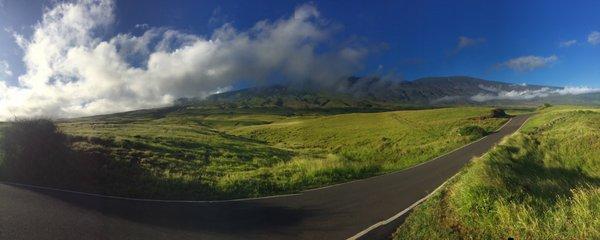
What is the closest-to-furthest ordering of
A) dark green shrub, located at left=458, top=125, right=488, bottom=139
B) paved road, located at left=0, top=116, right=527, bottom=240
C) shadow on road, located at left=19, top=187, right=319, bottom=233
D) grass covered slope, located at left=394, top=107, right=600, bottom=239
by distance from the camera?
grass covered slope, located at left=394, top=107, right=600, bottom=239 < paved road, located at left=0, top=116, right=527, bottom=240 < shadow on road, located at left=19, top=187, right=319, bottom=233 < dark green shrub, located at left=458, top=125, right=488, bottom=139

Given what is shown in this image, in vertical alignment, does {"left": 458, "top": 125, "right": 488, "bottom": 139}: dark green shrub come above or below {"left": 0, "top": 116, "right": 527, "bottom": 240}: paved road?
below

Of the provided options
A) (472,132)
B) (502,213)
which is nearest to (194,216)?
(502,213)

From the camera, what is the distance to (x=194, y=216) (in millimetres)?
12359

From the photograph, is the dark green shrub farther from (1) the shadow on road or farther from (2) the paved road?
(1) the shadow on road

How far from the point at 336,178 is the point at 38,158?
1475cm

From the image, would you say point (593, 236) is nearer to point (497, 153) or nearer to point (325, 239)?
point (325, 239)

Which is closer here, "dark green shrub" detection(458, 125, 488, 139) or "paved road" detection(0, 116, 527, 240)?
"paved road" detection(0, 116, 527, 240)

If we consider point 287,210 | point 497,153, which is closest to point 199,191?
point 287,210

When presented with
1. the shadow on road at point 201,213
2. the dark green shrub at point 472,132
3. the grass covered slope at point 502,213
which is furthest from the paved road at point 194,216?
the dark green shrub at point 472,132

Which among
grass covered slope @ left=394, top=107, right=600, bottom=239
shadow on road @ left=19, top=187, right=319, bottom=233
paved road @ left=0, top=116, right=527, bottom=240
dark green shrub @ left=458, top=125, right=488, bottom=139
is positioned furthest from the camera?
dark green shrub @ left=458, top=125, right=488, bottom=139

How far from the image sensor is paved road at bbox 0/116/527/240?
10195mm

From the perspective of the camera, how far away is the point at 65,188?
15578 mm

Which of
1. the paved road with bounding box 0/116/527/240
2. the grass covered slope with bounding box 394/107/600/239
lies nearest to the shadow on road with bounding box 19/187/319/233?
the paved road with bounding box 0/116/527/240

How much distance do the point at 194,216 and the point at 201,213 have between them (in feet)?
1.62
